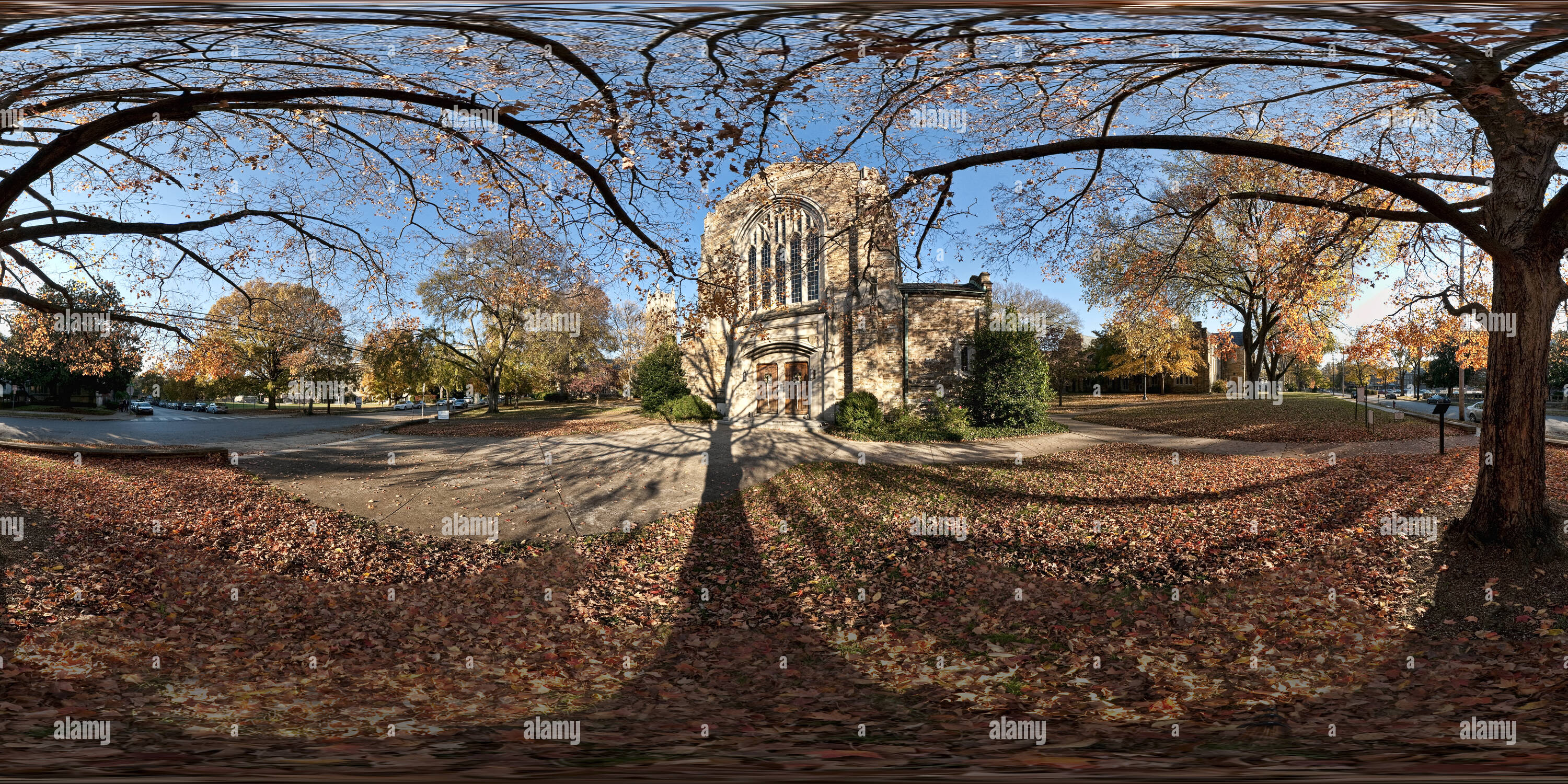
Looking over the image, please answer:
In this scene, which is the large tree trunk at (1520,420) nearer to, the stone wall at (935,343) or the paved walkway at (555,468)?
the paved walkway at (555,468)

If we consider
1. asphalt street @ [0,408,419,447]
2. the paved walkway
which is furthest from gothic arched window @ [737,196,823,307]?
asphalt street @ [0,408,419,447]

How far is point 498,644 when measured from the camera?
4.02 m

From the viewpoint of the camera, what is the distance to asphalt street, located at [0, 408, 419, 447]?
566 centimetres

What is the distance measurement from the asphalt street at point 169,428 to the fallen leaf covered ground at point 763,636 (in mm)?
418

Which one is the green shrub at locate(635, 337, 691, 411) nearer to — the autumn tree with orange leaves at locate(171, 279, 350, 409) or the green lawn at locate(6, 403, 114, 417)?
the autumn tree with orange leaves at locate(171, 279, 350, 409)

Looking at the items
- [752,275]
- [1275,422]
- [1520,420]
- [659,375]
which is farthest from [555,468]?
[1275,422]

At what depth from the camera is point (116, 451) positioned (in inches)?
225

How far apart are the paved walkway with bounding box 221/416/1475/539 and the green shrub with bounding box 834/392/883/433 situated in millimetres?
4158

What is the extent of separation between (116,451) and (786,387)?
11.6 metres

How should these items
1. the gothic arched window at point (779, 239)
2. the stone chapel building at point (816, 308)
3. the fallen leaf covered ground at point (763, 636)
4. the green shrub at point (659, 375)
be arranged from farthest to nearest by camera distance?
the green shrub at point (659, 375), the gothic arched window at point (779, 239), the stone chapel building at point (816, 308), the fallen leaf covered ground at point (763, 636)

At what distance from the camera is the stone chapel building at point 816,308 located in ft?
20.6

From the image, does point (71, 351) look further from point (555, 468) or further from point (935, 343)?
point (935, 343)

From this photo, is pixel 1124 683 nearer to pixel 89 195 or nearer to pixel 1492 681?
pixel 1492 681

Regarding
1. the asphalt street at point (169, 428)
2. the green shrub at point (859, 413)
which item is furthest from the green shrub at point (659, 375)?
the green shrub at point (859, 413)
